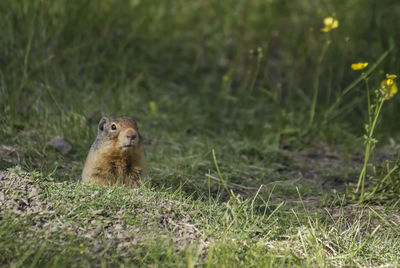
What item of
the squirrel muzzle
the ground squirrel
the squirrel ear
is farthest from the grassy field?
the squirrel ear

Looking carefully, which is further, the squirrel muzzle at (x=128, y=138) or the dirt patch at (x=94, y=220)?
the squirrel muzzle at (x=128, y=138)

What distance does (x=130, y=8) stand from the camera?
22.3 feet

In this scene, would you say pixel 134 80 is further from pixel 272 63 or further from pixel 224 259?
pixel 224 259

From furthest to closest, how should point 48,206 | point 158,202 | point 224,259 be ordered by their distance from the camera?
Answer: 1. point 158,202
2. point 48,206
3. point 224,259

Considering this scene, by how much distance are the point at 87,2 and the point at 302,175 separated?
2.99m

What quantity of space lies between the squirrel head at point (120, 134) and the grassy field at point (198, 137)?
11.3 inches

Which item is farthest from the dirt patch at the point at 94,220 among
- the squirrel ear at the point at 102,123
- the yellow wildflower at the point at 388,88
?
the yellow wildflower at the point at 388,88

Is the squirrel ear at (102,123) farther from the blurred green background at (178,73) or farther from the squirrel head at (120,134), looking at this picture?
the blurred green background at (178,73)

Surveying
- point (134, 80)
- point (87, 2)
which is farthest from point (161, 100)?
point (87, 2)

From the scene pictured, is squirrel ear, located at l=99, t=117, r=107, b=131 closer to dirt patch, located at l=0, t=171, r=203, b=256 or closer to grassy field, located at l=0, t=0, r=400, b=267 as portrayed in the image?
grassy field, located at l=0, t=0, r=400, b=267

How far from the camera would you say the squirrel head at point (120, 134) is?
3.61m

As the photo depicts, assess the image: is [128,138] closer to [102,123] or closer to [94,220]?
[102,123]

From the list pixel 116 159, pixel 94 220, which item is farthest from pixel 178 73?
pixel 94 220

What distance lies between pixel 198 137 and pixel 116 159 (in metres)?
1.69
